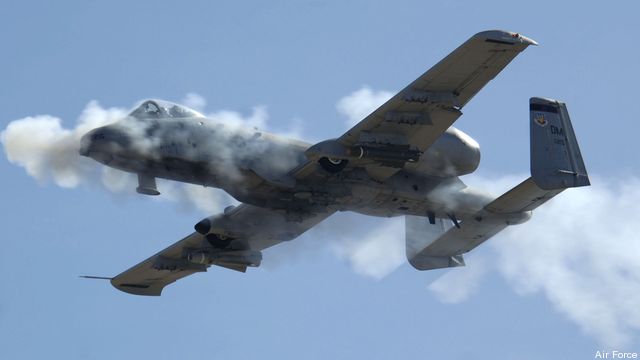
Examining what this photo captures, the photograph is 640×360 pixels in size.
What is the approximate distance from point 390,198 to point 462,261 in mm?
6143

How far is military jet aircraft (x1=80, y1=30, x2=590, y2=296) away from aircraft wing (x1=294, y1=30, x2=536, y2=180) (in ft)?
0.14

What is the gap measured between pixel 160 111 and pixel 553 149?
47.4 feet

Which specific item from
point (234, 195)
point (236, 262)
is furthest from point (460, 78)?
point (236, 262)

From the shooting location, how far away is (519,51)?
148 feet

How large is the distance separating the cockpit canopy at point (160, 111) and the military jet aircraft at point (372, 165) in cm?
5

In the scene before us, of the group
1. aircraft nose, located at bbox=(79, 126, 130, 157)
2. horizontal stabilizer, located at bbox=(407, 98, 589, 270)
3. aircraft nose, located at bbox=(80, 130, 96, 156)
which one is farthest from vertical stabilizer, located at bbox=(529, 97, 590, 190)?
aircraft nose, located at bbox=(80, 130, 96, 156)

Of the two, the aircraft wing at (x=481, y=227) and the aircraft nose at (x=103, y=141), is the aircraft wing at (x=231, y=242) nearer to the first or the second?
the aircraft wing at (x=481, y=227)

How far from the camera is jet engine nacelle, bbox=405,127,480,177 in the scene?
1999 inches

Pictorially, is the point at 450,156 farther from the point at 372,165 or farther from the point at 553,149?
the point at 553,149

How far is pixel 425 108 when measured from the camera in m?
47.2

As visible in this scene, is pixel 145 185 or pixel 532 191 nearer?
pixel 145 185

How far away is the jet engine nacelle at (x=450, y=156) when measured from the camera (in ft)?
167

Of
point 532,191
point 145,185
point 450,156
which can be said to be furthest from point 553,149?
point 145,185

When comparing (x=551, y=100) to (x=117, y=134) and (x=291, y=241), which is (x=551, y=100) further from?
(x=117, y=134)
